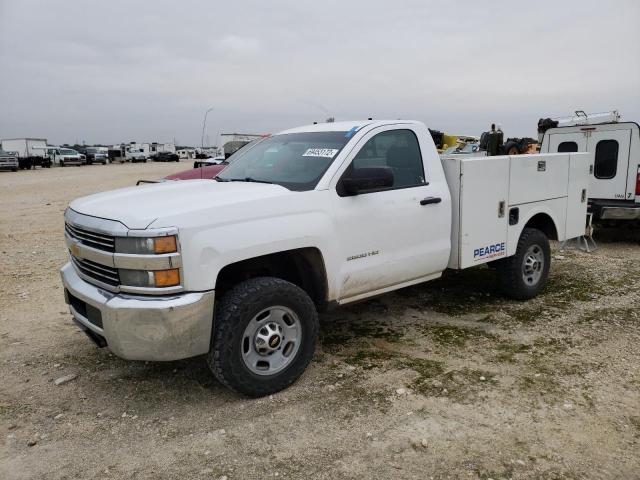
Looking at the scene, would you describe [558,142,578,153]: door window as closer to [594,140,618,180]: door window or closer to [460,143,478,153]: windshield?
[594,140,618,180]: door window

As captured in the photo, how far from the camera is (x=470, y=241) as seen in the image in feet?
15.7

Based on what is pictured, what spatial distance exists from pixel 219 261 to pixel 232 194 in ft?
1.84

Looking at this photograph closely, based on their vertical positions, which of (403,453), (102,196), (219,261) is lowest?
(403,453)

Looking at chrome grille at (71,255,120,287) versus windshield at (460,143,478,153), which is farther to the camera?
windshield at (460,143,478,153)

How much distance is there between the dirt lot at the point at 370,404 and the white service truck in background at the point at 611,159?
3166 mm

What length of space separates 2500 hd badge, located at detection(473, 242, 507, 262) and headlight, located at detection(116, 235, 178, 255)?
286cm

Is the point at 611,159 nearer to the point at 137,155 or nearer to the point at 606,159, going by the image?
the point at 606,159

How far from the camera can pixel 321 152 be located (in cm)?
416

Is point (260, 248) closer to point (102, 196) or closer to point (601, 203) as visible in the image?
point (102, 196)

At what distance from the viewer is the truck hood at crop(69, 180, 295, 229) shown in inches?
127

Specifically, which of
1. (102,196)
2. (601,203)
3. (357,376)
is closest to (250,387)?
(357,376)

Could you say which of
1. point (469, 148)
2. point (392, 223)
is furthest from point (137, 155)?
point (392, 223)

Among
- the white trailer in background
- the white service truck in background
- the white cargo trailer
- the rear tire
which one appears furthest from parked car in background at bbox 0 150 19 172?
the rear tire

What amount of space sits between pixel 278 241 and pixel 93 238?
3.90ft
